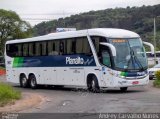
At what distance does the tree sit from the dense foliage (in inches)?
75.8

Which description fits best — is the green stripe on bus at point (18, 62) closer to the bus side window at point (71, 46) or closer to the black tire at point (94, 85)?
the bus side window at point (71, 46)

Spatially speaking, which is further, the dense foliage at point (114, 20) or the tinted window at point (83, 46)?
the dense foliage at point (114, 20)

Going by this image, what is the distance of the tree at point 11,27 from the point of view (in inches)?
3158

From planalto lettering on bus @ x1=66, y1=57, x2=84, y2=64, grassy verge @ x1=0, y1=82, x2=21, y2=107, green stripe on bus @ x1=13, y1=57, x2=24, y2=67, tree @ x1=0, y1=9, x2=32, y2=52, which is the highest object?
tree @ x1=0, y1=9, x2=32, y2=52

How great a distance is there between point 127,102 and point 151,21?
62.4 meters

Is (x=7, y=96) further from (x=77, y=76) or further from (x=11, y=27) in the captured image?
(x=11, y=27)

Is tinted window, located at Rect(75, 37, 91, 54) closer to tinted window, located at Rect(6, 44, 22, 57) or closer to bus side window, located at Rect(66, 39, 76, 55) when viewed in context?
bus side window, located at Rect(66, 39, 76, 55)

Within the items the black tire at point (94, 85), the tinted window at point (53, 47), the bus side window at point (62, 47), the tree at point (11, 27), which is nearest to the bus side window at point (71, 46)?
the bus side window at point (62, 47)

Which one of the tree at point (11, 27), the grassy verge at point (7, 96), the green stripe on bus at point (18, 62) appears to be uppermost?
the tree at point (11, 27)

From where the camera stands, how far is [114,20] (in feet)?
222

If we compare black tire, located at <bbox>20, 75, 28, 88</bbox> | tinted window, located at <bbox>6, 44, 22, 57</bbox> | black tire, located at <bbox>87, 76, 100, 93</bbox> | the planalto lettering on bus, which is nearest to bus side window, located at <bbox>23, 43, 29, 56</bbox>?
tinted window, located at <bbox>6, 44, 22, 57</bbox>

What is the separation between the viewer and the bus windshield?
23.1 meters

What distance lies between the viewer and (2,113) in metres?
16.5

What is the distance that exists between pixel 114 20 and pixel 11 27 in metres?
21.1
